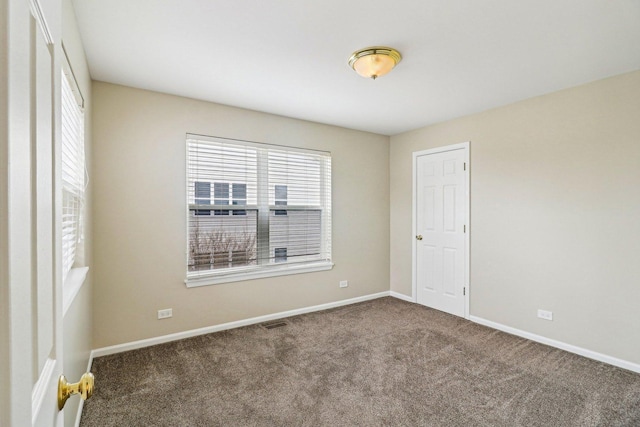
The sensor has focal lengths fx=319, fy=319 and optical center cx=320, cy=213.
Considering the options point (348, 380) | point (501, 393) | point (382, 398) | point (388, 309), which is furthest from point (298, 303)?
point (501, 393)

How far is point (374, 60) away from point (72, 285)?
2.58 m

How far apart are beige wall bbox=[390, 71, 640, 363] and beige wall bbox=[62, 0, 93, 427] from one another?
394 centimetres

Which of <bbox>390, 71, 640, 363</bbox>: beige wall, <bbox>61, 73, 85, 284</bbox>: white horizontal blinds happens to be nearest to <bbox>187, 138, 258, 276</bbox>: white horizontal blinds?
<bbox>61, 73, 85, 284</bbox>: white horizontal blinds

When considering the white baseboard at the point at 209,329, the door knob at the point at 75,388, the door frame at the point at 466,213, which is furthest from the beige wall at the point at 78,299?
the door frame at the point at 466,213

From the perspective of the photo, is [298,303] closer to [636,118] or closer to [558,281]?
[558,281]

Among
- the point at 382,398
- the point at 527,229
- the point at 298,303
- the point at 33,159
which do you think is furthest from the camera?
the point at 298,303

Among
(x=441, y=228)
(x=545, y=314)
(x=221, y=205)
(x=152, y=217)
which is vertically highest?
(x=221, y=205)

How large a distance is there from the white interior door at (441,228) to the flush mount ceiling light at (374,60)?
2000 mm

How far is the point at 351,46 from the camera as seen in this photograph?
238 cm

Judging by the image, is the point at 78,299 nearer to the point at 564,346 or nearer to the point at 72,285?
the point at 72,285

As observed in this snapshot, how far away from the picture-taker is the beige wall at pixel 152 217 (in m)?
3.01

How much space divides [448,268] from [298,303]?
2.05 meters

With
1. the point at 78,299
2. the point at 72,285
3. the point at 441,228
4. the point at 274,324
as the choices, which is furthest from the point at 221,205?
the point at 441,228

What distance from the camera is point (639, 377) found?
265cm
